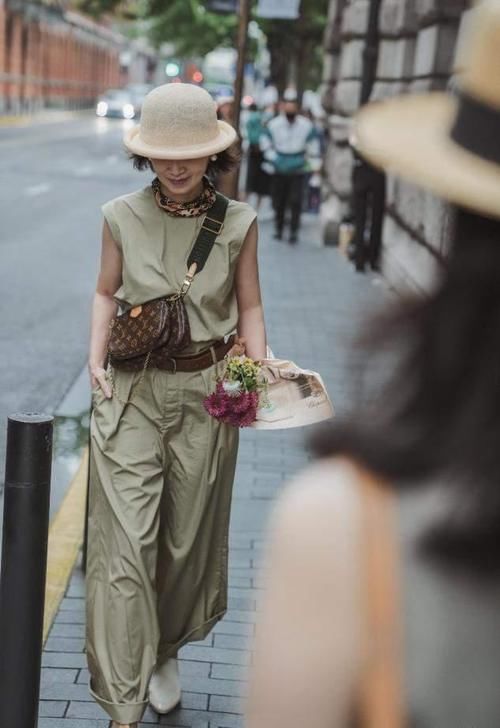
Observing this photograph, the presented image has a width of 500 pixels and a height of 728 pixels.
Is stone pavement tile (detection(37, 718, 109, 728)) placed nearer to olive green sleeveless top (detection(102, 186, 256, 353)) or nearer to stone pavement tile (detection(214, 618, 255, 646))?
stone pavement tile (detection(214, 618, 255, 646))

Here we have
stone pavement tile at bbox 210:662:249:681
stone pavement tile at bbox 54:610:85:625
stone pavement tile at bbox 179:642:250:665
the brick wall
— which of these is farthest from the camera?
the brick wall

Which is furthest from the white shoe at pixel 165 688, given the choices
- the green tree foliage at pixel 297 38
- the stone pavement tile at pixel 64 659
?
the green tree foliage at pixel 297 38

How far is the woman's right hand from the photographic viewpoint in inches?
144

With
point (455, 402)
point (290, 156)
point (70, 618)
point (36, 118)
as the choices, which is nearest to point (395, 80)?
point (290, 156)

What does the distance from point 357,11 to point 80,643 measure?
45.8 feet

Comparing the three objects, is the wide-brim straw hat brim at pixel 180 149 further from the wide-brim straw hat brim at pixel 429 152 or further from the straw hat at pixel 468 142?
the straw hat at pixel 468 142

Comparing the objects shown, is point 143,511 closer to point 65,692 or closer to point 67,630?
point 65,692

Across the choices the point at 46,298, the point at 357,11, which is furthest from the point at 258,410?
the point at 357,11

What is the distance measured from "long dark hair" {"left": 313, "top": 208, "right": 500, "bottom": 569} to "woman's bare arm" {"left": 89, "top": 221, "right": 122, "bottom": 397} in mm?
2532

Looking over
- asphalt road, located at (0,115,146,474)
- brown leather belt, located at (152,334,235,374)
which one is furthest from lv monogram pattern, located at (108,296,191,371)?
asphalt road, located at (0,115,146,474)

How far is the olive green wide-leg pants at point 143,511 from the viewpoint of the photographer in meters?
3.53

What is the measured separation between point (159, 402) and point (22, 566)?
711 millimetres

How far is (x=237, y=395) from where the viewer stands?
3.51m

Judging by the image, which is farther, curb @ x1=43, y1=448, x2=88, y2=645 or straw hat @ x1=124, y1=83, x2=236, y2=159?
curb @ x1=43, y1=448, x2=88, y2=645
